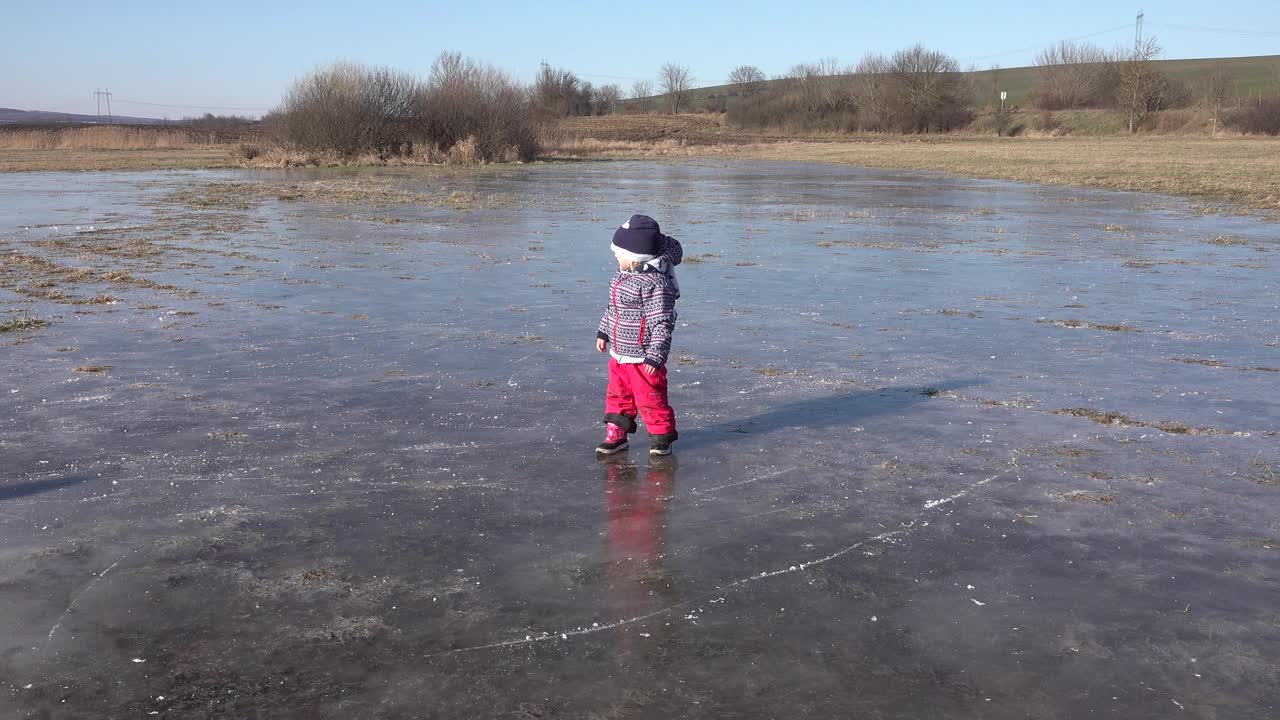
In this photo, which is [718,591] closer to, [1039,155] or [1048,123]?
[1039,155]

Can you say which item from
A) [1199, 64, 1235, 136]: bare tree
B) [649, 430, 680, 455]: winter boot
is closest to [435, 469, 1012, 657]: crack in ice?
[649, 430, 680, 455]: winter boot

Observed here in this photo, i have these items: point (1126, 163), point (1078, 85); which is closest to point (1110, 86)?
point (1078, 85)

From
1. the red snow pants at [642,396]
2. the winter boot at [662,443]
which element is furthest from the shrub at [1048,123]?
the winter boot at [662,443]

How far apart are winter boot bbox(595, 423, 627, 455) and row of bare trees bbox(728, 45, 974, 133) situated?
85861 mm

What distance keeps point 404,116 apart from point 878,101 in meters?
53.5

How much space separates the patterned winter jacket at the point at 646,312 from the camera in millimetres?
6336

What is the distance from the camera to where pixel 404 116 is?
49.7 meters

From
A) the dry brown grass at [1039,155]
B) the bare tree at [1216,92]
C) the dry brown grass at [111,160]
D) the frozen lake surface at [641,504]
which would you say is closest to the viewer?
the frozen lake surface at [641,504]

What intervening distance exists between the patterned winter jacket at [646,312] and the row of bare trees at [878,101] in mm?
85573

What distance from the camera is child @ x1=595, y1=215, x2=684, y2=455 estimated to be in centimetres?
630

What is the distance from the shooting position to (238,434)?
21.6 ft

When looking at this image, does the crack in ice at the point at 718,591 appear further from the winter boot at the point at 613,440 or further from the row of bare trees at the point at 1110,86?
the row of bare trees at the point at 1110,86

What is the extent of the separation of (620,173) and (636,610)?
3824 centimetres

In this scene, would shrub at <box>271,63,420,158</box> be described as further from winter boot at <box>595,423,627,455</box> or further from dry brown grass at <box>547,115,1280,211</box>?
winter boot at <box>595,423,627,455</box>
